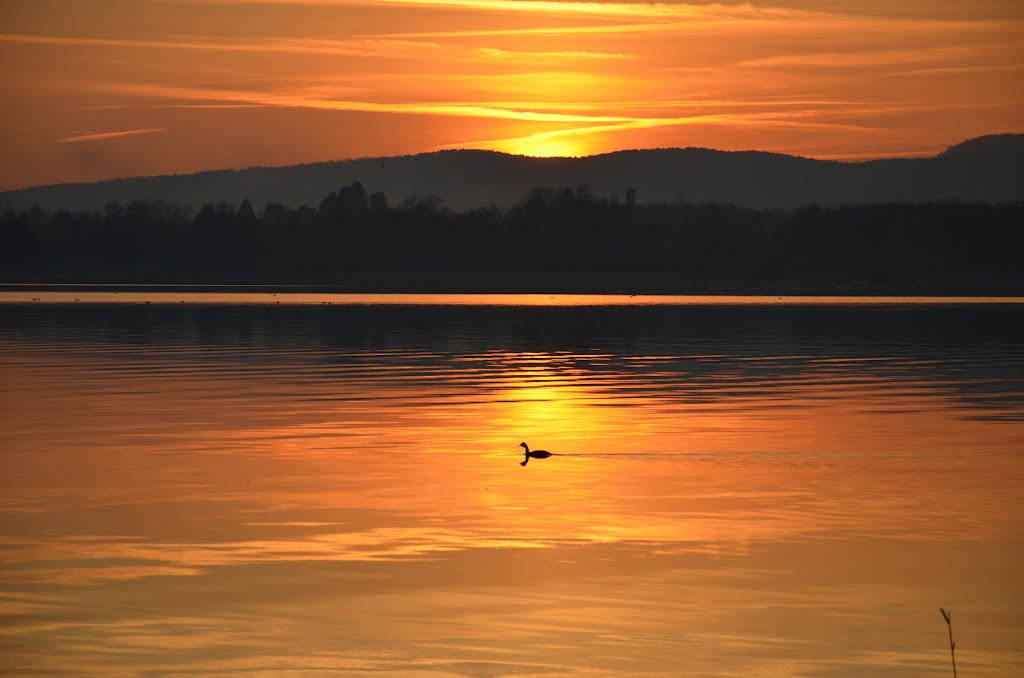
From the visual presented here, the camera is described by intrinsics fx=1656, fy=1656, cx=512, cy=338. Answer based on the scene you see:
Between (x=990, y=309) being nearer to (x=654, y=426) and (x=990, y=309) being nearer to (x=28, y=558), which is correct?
(x=654, y=426)

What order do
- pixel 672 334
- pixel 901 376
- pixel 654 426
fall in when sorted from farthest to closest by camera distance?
pixel 672 334 < pixel 901 376 < pixel 654 426

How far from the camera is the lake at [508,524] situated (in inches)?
599

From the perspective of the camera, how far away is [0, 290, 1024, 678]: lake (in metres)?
15.2

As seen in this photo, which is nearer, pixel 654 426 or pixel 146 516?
pixel 146 516

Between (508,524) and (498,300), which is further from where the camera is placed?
(498,300)

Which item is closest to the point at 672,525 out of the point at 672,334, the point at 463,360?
the point at 463,360

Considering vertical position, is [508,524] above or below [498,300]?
above

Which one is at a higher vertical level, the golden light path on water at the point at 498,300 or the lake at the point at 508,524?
the lake at the point at 508,524

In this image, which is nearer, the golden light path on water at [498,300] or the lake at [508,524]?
Result: the lake at [508,524]

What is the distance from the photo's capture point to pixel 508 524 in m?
21.6

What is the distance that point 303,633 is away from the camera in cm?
1559

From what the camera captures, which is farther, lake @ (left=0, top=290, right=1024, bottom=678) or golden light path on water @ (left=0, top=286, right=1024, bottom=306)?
golden light path on water @ (left=0, top=286, right=1024, bottom=306)

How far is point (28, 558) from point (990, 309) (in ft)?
352

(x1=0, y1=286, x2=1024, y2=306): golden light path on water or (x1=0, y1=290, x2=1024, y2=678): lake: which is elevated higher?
(x1=0, y1=290, x2=1024, y2=678): lake
